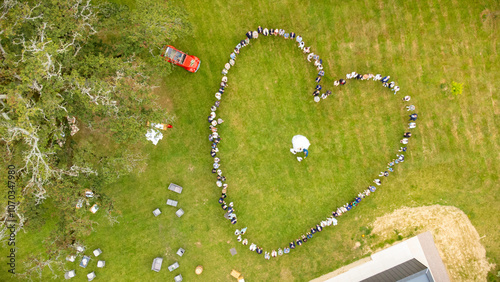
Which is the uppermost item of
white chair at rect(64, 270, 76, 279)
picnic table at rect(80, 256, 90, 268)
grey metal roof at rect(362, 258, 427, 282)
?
grey metal roof at rect(362, 258, 427, 282)

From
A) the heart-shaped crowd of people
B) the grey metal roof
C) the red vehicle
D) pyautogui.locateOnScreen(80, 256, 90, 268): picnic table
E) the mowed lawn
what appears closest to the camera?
the grey metal roof

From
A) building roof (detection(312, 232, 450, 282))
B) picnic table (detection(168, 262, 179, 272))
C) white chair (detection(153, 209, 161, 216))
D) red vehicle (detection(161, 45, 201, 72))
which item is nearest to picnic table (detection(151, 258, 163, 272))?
picnic table (detection(168, 262, 179, 272))

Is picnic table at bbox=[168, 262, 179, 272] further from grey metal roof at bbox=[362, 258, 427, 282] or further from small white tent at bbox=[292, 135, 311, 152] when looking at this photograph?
grey metal roof at bbox=[362, 258, 427, 282]

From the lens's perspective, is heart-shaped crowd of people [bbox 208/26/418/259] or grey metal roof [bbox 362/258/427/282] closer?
grey metal roof [bbox 362/258/427/282]

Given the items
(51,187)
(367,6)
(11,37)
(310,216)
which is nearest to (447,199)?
(310,216)

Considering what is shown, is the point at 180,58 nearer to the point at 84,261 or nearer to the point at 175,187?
the point at 175,187

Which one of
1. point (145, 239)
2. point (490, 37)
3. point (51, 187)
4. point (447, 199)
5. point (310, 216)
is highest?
point (490, 37)

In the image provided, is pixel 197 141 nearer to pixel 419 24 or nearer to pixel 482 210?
pixel 419 24
